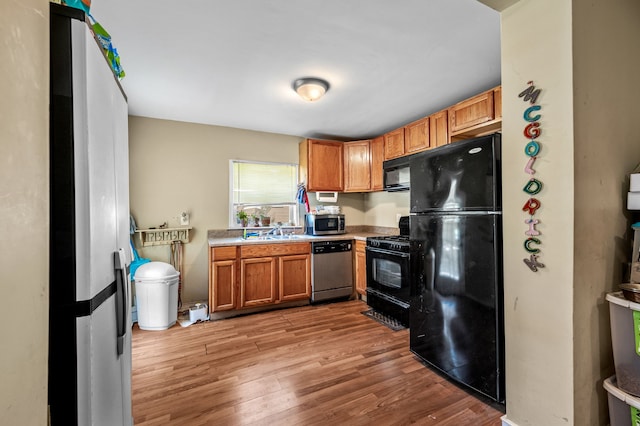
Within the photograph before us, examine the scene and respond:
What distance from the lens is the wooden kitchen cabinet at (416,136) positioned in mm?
3248

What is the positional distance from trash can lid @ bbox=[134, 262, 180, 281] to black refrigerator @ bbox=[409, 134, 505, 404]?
258 centimetres

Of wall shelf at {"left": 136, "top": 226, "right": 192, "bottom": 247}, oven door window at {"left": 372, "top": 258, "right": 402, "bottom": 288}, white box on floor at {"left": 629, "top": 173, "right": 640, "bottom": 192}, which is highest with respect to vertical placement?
white box on floor at {"left": 629, "top": 173, "right": 640, "bottom": 192}

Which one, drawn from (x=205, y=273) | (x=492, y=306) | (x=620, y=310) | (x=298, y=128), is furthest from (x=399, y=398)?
(x=298, y=128)

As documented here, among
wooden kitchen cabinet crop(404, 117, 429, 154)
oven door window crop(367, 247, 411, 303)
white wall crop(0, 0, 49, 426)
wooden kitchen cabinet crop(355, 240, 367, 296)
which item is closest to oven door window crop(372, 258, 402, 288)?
oven door window crop(367, 247, 411, 303)

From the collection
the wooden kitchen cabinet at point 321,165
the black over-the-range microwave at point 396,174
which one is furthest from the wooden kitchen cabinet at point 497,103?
the wooden kitchen cabinet at point 321,165

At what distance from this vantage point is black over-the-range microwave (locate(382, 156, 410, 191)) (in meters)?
3.26

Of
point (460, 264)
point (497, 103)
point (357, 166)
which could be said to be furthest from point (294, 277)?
point (497, 103)

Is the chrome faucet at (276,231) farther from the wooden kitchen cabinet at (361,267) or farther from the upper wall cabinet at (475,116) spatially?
the upper wall cabinet at (475,116)

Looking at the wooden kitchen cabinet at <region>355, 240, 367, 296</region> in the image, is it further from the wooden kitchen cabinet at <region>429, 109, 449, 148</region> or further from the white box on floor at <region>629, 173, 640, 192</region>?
the white box on floor at <region>629, 173, 640, 192</region>

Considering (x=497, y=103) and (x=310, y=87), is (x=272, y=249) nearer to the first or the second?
(x=310, y=87)

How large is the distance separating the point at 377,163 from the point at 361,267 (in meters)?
1.54

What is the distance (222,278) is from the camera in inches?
129

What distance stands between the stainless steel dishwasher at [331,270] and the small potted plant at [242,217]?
1.06 metres

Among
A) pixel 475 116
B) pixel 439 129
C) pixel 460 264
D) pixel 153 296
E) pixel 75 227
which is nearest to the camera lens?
pixel 75 227
